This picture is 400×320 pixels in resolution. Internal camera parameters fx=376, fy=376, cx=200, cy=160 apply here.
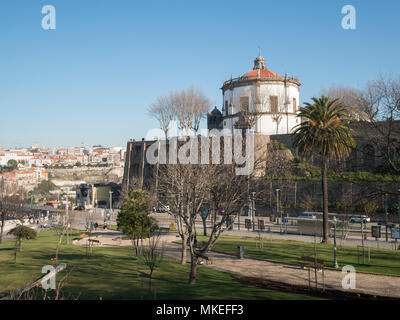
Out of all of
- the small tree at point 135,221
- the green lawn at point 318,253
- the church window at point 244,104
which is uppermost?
the church window at point 244,104

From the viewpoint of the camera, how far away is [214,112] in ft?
296

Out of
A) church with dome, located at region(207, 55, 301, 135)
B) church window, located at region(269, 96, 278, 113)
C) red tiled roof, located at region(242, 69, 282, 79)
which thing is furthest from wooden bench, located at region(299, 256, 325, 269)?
red tiled roof, located at region(242, 69, 282, 79)

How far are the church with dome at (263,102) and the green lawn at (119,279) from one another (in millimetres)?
51603

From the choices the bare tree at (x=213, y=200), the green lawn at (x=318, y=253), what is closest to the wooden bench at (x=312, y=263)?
the green lawn at (x=318, y=253)

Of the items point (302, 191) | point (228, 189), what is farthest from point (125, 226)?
point (302, 191)

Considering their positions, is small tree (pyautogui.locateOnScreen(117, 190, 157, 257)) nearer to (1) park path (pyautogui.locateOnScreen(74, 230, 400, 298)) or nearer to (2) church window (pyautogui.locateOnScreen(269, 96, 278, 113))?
(1) park path (pyautogui.locateOnScreen(74, 230, 400, 298))

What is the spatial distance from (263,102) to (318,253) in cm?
5221

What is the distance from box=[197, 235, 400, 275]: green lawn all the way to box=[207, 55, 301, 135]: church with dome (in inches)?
1690

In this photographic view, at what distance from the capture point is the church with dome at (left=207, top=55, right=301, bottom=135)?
243 ft

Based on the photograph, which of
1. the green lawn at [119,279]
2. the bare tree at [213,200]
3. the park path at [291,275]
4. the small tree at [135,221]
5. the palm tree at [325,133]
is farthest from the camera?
the palm tree at [325,133]

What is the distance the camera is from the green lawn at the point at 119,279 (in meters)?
15.0

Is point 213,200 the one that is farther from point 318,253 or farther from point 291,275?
point 318,253

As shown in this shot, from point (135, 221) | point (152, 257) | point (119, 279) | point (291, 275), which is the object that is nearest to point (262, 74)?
point (135, 221)

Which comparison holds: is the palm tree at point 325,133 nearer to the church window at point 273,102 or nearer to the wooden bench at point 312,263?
the wooden bench at point 312,263
